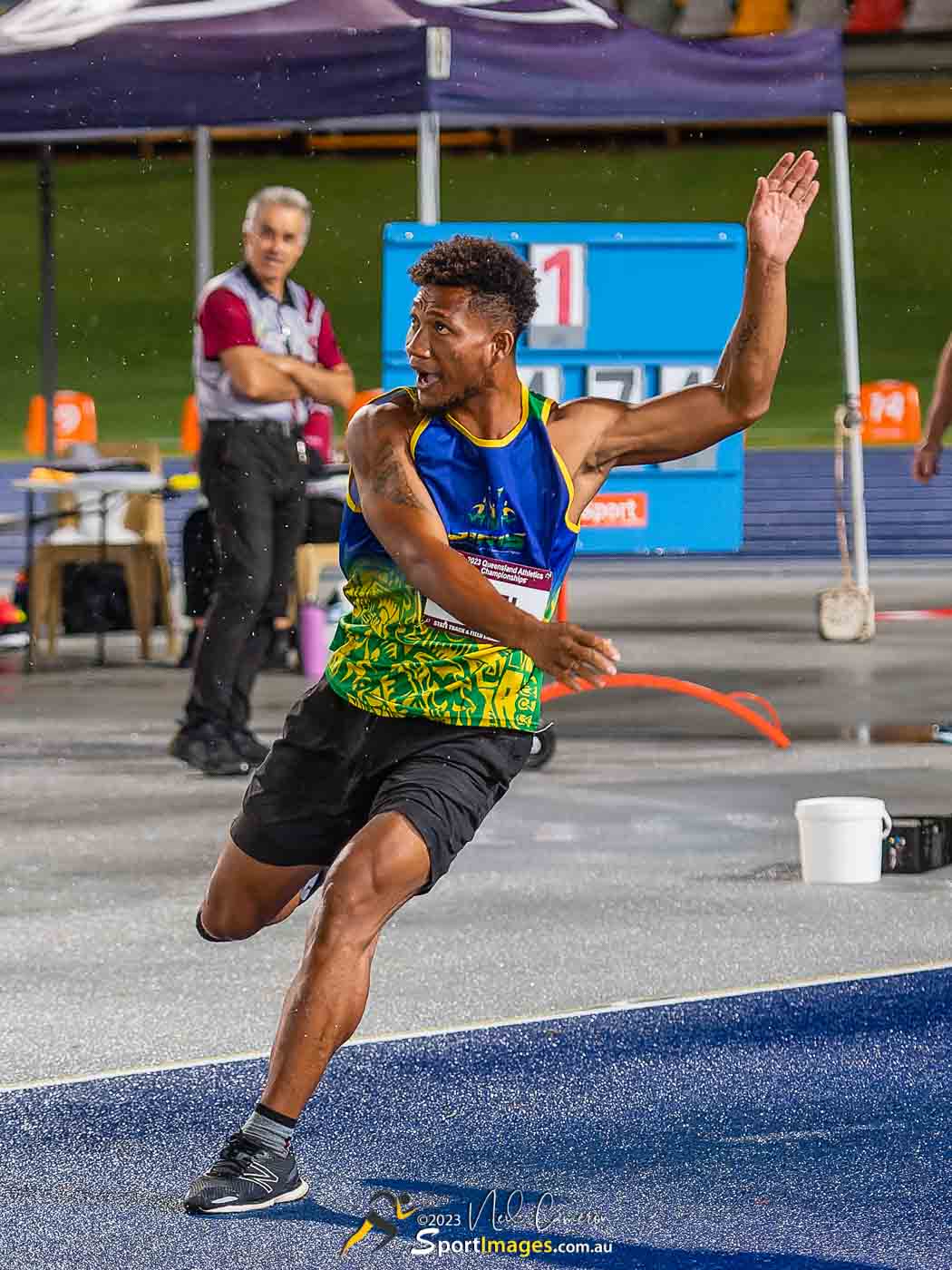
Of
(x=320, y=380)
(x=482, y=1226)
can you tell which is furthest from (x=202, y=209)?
(x=482, y=1226)

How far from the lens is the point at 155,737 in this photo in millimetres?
10211

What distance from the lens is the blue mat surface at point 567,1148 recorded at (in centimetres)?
393

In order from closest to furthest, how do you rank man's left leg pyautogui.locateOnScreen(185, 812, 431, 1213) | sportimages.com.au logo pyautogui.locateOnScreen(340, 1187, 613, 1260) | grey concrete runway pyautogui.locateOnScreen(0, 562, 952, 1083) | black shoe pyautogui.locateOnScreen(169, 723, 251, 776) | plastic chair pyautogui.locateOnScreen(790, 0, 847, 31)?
sportimages.com.au logo pyautogui.locateOnScreen(340, 1187, 613, 1260) < man's left leg pyautogui.locateOnScreen(185, 812, 431, 1213) < grey concrete runway pyautogui.locateOnScreen(0, 562, 952, 1083) < black shoe pyautogui.locateOnScreen(169, 723, 251, 776) < plastic chair pyautogui.locateOnScreen(790, 0, 847, 31)

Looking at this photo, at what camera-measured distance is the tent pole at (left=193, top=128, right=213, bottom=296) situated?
45.1 ft

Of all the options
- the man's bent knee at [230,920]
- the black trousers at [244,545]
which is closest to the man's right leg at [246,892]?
the man's bent knee at [230,920]

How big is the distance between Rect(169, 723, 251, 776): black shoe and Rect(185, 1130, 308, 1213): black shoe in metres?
4.81

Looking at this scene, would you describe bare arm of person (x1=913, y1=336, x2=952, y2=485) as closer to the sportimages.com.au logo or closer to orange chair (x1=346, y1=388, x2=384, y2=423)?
orange chair (x1=346, y1=388, x2=384, y2=423)

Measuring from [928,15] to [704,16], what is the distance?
10.7 feet

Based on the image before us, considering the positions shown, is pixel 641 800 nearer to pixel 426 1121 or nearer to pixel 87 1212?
pixel 426 1121

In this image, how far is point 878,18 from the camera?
1412 inches

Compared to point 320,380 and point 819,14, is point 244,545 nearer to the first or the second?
point 320,380

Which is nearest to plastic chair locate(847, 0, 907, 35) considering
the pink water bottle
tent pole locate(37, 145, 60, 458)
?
tent pole locate(37, 145, 60, 458)

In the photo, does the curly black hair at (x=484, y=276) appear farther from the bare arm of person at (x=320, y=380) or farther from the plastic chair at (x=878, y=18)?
the plastic chair at (x=878, y=18)

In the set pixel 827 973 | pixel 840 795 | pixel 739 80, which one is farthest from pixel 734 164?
pixel 827 973
